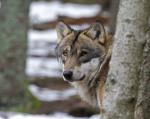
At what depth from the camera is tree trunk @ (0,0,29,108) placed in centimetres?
1062

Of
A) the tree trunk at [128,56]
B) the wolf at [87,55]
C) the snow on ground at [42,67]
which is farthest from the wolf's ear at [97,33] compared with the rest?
the snow on ground at [42,67]

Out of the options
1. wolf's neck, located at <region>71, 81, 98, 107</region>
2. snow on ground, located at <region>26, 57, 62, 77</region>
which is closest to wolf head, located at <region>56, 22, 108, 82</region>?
wolf's neck, located at <region>71, 81, 98, 107</region>

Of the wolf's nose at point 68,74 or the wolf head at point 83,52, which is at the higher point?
the wolf head at point 83,52

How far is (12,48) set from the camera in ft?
34.9

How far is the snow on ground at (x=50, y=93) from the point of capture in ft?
38.8

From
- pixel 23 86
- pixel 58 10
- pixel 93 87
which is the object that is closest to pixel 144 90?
pixel 93 87

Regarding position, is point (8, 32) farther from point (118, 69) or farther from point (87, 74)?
point (118, 69)

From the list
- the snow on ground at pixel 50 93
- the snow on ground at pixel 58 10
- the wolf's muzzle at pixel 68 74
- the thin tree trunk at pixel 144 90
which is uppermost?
the thin tree trunk at pixel 144 90

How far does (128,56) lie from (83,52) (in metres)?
1.53

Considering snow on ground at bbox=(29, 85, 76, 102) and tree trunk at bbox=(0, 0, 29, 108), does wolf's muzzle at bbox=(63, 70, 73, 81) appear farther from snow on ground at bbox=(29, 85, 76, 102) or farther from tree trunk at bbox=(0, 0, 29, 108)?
snow on ground at bbox=(29, 85, 76, 102)

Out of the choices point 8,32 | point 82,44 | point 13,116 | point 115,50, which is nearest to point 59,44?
point 82,44

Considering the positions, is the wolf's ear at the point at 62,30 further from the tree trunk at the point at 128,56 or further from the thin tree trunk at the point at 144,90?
the thin tree trunk at the point at 144,90

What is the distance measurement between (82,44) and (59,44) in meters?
0.40

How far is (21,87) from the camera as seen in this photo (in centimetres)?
1086
